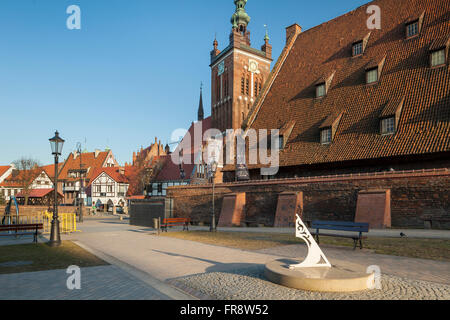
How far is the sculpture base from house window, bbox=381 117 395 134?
15152 mm

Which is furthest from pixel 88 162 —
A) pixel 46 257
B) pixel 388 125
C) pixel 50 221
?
pixel 388 125

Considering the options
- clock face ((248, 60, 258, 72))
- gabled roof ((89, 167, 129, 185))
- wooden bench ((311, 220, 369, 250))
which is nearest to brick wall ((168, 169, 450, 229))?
wooden bench ((311, 220, 369, 250))

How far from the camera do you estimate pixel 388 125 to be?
766 inches

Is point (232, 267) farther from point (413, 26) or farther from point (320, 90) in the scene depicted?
point (413, 26)

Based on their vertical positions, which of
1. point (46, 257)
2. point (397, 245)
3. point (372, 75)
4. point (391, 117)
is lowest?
point (46, 257)

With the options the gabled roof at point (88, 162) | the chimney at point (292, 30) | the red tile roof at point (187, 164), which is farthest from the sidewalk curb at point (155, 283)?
the gabled roof at point (88, 162)

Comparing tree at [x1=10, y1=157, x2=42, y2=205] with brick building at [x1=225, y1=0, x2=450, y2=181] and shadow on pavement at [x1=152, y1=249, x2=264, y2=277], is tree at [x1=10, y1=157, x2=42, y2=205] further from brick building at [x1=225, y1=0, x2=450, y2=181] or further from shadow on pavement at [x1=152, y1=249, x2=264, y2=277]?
shadow on pavement at [x1=152, y1=249, x2=264, y2=277]

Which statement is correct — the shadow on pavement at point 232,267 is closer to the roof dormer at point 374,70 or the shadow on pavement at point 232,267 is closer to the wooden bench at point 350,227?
the wooden bench at point 350,227

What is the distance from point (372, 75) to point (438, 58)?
4017mm

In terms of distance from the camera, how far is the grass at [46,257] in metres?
8.72

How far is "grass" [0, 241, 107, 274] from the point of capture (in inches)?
343
